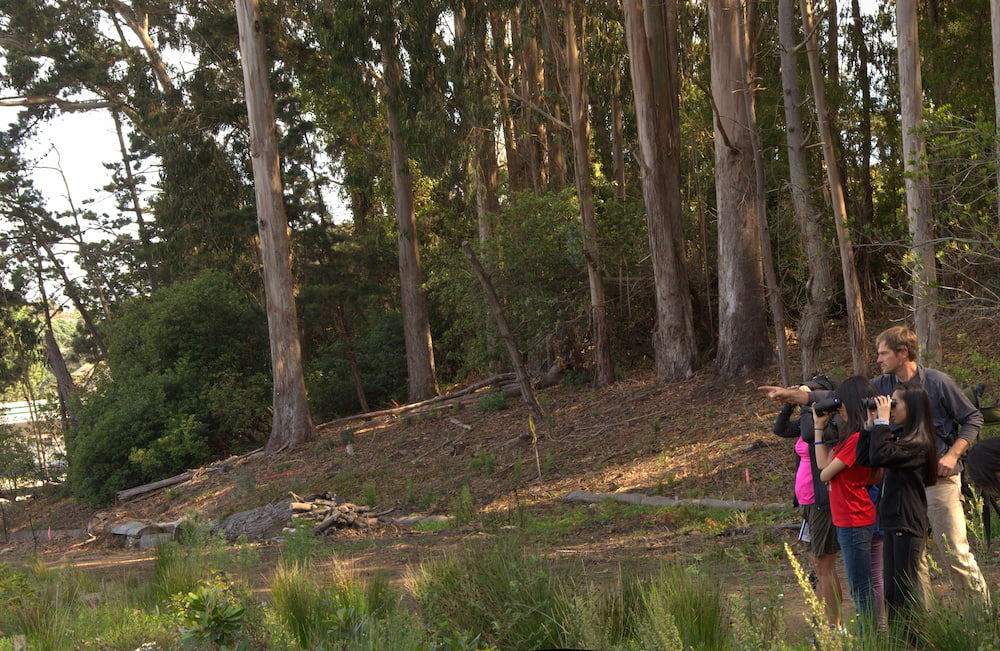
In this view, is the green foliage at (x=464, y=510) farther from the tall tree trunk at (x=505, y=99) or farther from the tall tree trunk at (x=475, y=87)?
the tall tree trunk at (x=505, y=99)

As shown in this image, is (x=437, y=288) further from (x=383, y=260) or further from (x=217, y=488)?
(x=217, y=488)

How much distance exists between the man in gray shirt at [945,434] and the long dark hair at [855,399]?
11.9 inches

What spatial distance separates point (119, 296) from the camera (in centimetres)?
3847

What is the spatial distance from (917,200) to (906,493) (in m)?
7.02

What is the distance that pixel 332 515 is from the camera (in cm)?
1345

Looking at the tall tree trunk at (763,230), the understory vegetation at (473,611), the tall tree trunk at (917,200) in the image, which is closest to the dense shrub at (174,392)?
the tall tree trunk at (763,230)

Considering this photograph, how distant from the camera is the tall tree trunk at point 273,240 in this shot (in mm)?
21328

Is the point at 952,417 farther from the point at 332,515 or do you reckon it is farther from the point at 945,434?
the point at 332,515

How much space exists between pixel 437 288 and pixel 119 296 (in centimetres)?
1782

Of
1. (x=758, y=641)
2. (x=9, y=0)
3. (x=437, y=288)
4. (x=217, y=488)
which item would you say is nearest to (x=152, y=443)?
(x=217, y=488)

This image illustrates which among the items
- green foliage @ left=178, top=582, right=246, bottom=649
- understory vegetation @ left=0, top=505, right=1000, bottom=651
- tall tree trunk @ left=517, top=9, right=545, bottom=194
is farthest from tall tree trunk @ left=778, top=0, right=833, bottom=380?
tall tree trunk @ left=517, top=9, right=545, bottom=194

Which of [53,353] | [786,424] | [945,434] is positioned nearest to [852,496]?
[786,424]

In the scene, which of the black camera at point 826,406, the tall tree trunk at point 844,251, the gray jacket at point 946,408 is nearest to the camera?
the black camera at point 826,406

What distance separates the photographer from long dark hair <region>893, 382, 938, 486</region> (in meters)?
4.49
